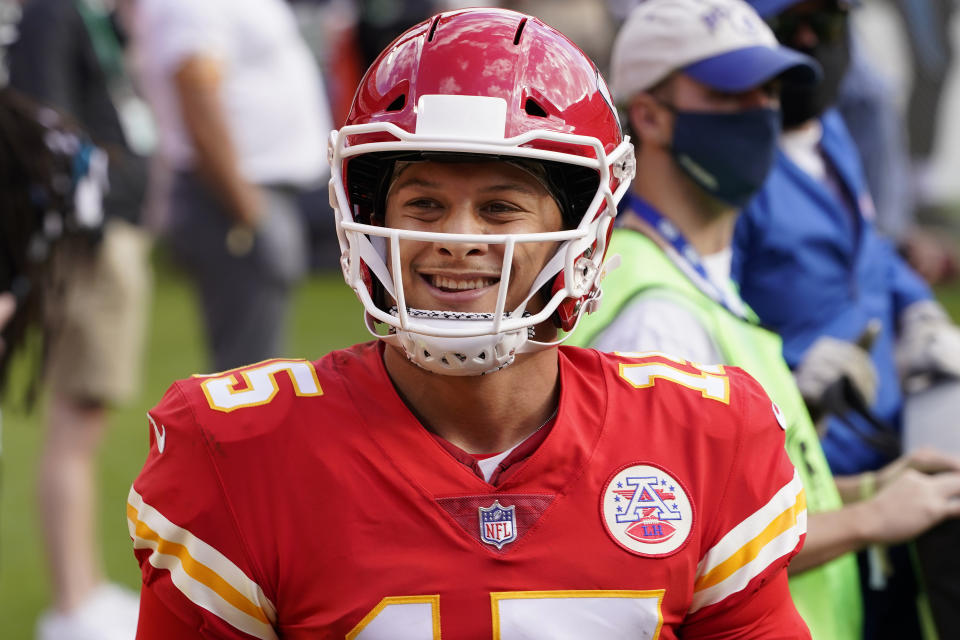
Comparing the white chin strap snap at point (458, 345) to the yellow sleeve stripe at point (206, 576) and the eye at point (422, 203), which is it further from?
the yellow sleeve stripe at point (206, 576)

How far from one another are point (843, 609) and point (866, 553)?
40 centimetres

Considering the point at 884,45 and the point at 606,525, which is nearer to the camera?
the point at 606,525

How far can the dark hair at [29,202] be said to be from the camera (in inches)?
130

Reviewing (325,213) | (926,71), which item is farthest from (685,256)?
(926,71)

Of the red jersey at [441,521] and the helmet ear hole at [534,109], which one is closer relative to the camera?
the red jersey at [441,521]

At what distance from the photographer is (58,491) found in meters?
4.07

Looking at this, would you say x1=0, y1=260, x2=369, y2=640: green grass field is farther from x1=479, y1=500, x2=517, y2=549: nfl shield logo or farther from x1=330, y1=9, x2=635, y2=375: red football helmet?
x1=479, y1=500, x2=517, y2=549: nfl shield logo

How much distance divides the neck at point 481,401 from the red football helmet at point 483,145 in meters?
0.08

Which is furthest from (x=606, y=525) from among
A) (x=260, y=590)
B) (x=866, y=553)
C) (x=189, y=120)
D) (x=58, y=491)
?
(x=189, y=120)

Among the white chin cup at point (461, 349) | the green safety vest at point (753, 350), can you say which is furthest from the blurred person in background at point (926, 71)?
the white chin cup at point (461, 349)

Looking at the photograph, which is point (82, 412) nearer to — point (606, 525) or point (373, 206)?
point (373, 206)

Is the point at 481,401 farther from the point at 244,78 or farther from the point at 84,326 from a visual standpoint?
the point at 244,78

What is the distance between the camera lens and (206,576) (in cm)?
174

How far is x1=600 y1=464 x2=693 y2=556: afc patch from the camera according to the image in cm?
179
